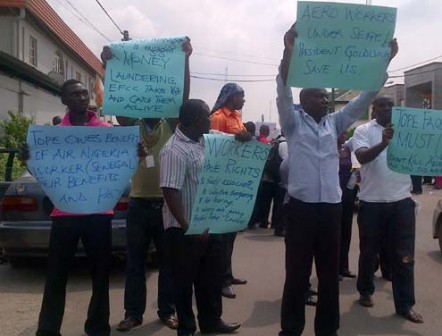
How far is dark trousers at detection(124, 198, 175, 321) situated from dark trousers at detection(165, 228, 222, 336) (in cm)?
46

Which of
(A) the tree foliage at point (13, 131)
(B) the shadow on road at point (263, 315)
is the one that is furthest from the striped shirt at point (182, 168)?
(A) the tree foliage at point (13, 131)

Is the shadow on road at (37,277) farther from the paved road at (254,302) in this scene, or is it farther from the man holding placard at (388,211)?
the man holding placard at (388,211)

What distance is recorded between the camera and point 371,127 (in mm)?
5547

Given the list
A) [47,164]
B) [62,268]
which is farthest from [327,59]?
[62,268]

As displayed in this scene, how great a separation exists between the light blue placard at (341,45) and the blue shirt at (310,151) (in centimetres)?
18

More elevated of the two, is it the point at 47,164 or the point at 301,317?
the point at 47,164

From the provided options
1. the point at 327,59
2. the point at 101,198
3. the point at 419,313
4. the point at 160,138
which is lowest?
the point at 419,313

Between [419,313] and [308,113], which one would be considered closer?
[308,113]

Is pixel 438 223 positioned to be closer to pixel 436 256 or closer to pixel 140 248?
pixel 436 256

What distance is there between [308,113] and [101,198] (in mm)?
1664

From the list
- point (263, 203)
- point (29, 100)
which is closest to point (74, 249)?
point (263, 203)

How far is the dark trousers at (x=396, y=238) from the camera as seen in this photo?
17.6ft

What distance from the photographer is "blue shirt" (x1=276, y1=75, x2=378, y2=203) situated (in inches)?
173

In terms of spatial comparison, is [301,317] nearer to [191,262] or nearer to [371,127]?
[191,262]
